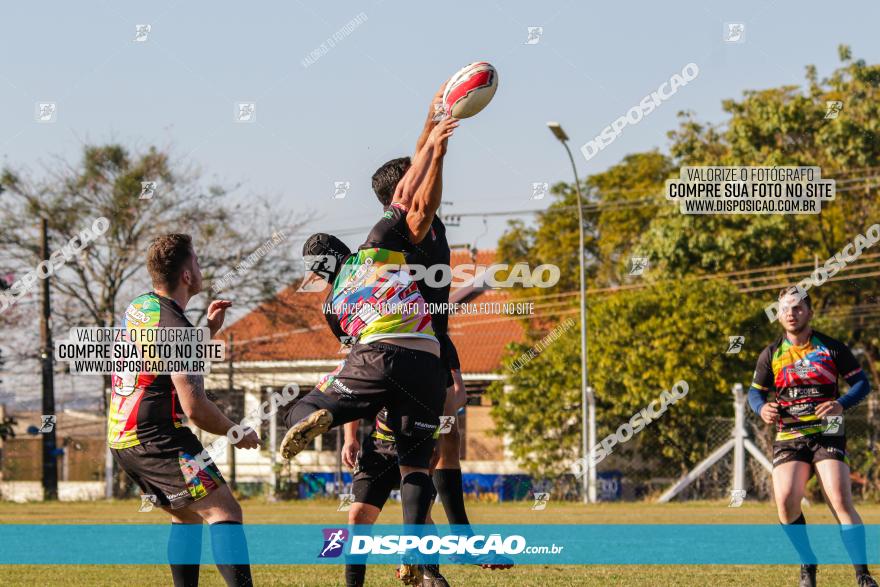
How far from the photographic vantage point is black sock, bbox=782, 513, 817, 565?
8.21m

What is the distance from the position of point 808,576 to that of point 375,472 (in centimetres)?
314

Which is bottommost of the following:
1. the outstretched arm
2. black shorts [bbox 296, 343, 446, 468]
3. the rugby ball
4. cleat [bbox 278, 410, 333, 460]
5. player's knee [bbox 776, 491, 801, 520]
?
player's knee [bbox 776, 491, 801, 520]

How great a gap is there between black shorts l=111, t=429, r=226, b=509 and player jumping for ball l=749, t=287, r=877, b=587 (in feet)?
14.8

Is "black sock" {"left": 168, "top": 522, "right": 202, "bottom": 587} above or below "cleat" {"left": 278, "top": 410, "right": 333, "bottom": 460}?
below

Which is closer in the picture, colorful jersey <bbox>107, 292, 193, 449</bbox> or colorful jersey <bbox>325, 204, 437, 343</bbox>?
colorful jersey <bbox>107, 292, 193, 449</bbox>

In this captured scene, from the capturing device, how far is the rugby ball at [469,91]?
6.66 metres

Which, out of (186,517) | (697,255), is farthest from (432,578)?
(697,255)

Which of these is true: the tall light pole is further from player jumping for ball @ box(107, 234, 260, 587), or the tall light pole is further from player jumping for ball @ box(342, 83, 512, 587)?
player jumping for ball @ box(107, 234, 260, 587)

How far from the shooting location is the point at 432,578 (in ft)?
23.4

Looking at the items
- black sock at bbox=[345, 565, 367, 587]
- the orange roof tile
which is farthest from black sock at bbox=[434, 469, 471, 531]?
the orange roof tile

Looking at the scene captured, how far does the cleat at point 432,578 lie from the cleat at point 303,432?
1364mm

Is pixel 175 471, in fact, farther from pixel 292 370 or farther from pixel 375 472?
pixel 292 370

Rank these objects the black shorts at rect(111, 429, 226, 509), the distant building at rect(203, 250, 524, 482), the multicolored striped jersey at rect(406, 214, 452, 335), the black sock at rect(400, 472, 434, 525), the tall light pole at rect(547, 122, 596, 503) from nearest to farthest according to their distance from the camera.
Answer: the black shorts at rect(111, 429, 226, 509)
the black sock at rect(400, 472, 434, 525)
the multicolored striped jersey at rect(406, 214, 452, 335)
the tall light pole at rect(547, 122, 596, 503)
the distant building at rect(203, 250, 524, 482)

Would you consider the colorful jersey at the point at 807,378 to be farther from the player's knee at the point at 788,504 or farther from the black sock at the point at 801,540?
the black sock at the point at 801,540
